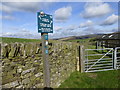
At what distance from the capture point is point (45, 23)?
3.34 meters

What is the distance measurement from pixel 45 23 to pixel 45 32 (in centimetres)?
30

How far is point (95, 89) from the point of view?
13.5 feet

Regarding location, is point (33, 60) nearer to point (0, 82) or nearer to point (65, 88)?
point (0, 82)

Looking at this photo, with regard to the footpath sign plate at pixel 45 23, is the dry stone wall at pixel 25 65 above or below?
below

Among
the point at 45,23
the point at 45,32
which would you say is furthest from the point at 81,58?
the point at 45,23

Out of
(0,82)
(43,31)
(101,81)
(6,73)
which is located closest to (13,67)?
(6,73)

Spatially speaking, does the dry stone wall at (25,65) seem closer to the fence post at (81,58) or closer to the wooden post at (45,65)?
the wooden post at (45,65)

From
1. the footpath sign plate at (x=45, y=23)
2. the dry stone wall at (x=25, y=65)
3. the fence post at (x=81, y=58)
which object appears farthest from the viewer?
the fence post at (x=81, y=58)

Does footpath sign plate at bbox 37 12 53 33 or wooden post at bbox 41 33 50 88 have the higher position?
footpath sign plate at bbox 37 12 53 33

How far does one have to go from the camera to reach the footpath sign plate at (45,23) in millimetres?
3164

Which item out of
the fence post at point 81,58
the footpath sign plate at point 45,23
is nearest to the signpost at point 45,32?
the footpath sign plate at point 45,23

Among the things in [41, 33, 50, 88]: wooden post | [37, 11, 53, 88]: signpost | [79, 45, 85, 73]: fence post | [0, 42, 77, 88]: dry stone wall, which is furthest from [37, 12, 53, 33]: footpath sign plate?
[79, 45, 85, 73]: fence post

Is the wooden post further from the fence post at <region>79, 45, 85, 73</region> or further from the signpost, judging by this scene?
the fence post at <region>79, 45, 85, 73</region>

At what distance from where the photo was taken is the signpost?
3193 mm
